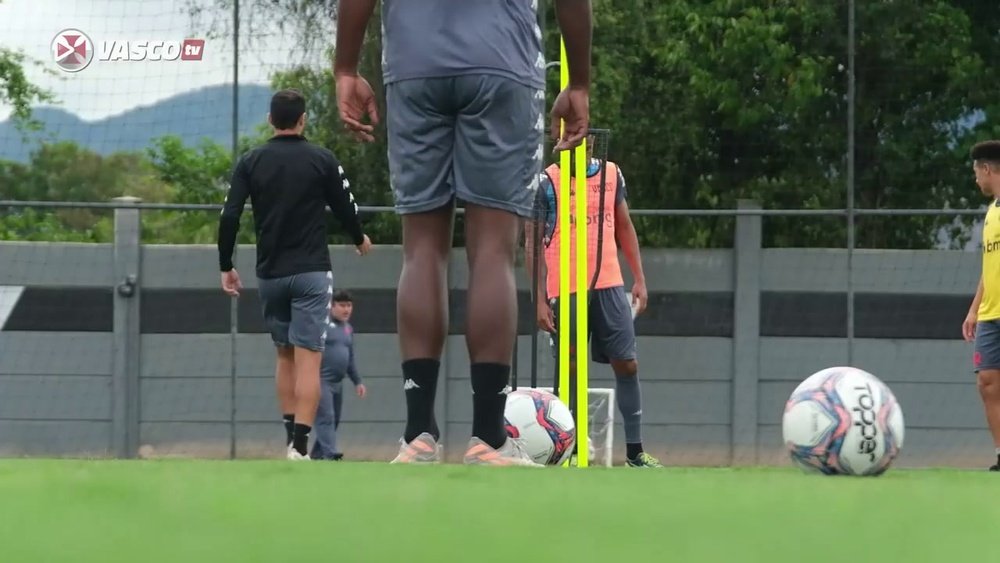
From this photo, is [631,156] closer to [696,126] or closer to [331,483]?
[696,126]

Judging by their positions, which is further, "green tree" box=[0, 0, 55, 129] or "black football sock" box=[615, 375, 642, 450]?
"green tree" box=[0, 0, 55, 129]

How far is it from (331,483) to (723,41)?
10856 millimetres

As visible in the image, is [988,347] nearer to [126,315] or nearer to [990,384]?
[990,384]

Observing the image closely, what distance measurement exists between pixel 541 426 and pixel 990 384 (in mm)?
3712

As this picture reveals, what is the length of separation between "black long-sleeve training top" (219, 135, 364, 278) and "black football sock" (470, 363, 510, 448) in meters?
3.74

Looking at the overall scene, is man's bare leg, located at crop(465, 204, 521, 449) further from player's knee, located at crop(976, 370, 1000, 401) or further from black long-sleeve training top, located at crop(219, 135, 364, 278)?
player's knee, located at crop(976, 370, 1000, 401)

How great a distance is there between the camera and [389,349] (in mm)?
13031

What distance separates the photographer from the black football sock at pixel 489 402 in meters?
4.10

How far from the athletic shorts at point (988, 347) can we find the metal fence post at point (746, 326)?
4066mm

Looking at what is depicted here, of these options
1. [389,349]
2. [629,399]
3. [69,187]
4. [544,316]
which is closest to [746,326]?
[389,349]

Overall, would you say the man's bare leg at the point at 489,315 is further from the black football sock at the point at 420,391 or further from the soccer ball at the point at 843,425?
the soccer ball at the point at 843,425

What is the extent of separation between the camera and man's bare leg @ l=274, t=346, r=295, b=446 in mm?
8133

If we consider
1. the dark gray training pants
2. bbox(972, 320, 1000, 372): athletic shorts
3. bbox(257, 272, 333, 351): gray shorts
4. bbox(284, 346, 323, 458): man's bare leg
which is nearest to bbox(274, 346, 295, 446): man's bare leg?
bbox(284, 346, 323, 458): man's bare leg

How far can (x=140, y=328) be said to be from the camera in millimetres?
12914
